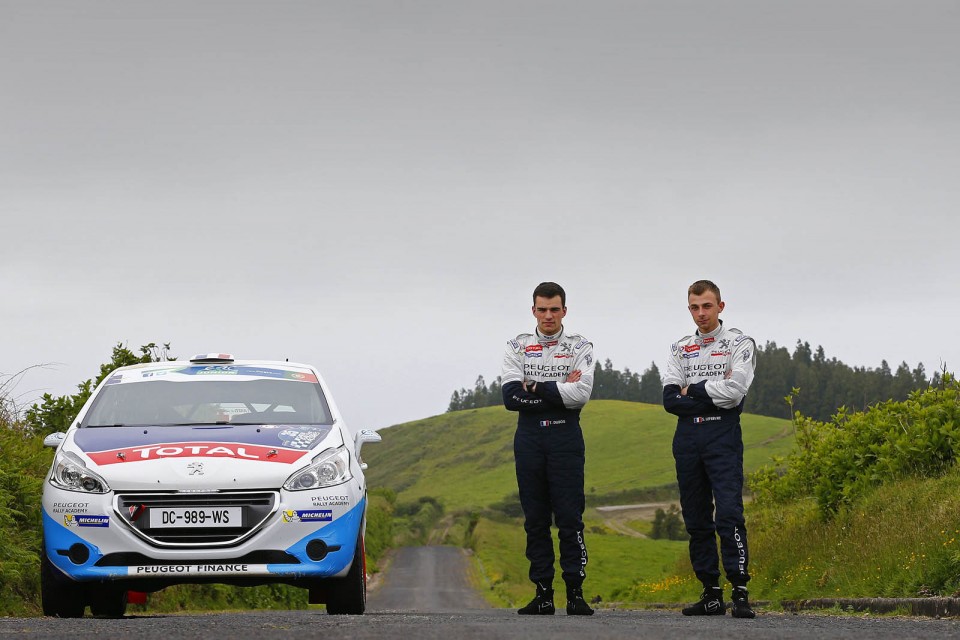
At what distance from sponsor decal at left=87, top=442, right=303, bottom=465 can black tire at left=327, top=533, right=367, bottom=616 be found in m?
0.86

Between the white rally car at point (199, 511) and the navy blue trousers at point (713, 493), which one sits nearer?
the white rally car at point (199, 511)

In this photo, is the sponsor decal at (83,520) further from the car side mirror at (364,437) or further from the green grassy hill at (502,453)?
the green grassy hill at (502,453)

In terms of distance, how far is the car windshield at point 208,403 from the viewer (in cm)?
844

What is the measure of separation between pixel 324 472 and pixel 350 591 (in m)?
0.96

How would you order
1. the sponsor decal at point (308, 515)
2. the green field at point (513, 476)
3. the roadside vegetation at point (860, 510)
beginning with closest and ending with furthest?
the sponsor decal at point (308, 515)
the roadside vegetation at point (860, 510)
the green field at point (513, 476)

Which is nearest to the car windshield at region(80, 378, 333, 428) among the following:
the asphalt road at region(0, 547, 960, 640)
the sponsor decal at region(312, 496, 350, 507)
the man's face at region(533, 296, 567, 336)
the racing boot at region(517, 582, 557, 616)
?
the sponsor decal at region(312, 496, 350, 507)

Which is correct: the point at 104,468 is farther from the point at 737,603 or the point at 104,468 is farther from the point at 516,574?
the point at 516,574

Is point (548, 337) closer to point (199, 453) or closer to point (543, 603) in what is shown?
point (543, 603)

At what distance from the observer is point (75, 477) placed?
7492 mm

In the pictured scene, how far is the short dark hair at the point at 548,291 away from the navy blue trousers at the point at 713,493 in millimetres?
1413

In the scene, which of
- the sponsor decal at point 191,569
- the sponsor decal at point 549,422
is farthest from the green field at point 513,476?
the sponsor decal at point 191,569

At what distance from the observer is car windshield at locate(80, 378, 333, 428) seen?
27.7ft

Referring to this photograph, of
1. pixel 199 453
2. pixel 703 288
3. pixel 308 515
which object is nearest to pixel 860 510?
pixel 703 288

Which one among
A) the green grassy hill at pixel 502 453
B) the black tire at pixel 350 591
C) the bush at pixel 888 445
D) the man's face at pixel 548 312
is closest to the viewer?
the black tire at pixel 350 591
